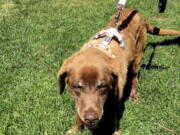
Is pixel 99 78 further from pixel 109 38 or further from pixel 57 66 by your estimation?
pixel 57 66

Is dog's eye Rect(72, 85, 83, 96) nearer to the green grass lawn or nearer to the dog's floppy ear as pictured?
the dog's floppy ear

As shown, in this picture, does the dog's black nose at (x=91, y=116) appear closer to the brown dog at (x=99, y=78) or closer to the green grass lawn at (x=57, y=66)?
the brown dog at (x=99, y=78)

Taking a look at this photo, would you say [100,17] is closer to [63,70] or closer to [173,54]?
[173,54]

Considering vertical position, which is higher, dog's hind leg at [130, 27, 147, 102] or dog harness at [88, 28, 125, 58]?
dog harness at [88, 28, 125, 58]

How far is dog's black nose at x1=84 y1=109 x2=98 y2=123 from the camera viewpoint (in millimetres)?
3713

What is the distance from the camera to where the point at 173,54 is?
7117 millimetres

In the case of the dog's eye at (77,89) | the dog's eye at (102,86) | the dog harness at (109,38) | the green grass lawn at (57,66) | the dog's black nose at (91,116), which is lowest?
the green grass lawn at (57,66)

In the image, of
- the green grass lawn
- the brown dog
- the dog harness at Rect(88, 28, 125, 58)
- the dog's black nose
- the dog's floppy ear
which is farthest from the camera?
the green grass lawn

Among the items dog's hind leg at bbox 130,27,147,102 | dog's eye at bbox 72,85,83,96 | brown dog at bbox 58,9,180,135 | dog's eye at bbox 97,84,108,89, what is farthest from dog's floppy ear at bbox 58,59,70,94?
dog's hind leg at bbox 130,27,147,102

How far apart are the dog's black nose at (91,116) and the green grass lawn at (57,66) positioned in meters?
1.11

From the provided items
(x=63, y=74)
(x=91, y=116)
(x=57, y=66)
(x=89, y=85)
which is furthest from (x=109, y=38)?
(x=57, y=66)

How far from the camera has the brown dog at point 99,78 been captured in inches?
151

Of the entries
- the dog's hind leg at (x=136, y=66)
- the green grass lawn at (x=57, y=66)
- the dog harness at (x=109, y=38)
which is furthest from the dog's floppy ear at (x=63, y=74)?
the dog's hind leg at (x=136, y=66)

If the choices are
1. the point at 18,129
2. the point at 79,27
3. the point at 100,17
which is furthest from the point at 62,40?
the point at 18,129
